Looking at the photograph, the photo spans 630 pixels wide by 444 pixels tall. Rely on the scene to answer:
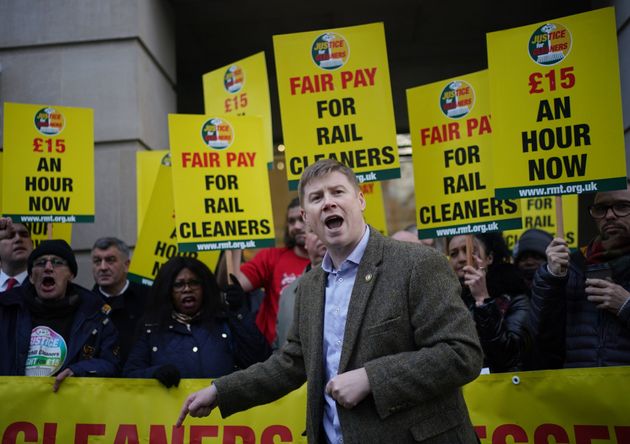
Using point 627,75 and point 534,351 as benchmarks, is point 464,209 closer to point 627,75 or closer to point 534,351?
point 534,351

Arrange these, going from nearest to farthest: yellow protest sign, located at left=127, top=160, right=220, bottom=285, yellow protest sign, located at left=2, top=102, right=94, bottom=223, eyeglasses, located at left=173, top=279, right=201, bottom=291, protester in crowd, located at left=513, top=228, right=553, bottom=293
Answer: eyeglasses, located at left=173, top=279, right=201, bottom=291, protester in crowd, located at left=513, top=228, right=553, bottom=293, yellow protest sign, located at left=2, top=102, right=94, bottom=223, yellow protest sign, located at left=127, top=160, right=220, bottom=285

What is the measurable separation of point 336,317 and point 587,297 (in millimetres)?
1817

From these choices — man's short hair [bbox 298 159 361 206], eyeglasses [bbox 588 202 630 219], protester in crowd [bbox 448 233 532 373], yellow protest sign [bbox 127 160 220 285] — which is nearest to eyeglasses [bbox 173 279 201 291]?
yellow protest sign [bbox 127 160 220 285]

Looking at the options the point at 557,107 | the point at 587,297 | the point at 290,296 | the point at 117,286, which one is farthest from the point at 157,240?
the point at 587,297

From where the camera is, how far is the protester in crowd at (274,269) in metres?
5.74

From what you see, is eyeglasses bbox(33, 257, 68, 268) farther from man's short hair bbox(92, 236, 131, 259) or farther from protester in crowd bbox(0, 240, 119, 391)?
man's short hair bbox(92, 236, 131, 259)

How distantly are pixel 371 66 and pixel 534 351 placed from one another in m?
2.46

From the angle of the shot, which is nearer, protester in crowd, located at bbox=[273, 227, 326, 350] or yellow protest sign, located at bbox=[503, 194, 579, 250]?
protester in crowd, located at bbox=[273, 227, 326, 350]

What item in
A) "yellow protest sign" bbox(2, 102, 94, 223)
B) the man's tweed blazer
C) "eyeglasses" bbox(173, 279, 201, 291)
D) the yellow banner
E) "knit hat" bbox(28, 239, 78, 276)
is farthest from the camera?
"yellow protest sign" bbox(2, 102, 94, 223)

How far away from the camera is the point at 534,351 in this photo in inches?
161

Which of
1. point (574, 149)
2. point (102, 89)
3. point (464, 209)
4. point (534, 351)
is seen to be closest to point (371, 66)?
point (464, 209)

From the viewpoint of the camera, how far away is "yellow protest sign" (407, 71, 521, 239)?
5035mm

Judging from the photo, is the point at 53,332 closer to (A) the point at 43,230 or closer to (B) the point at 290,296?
(B) the point at 290,296

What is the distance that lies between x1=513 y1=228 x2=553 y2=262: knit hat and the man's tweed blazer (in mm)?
2647
